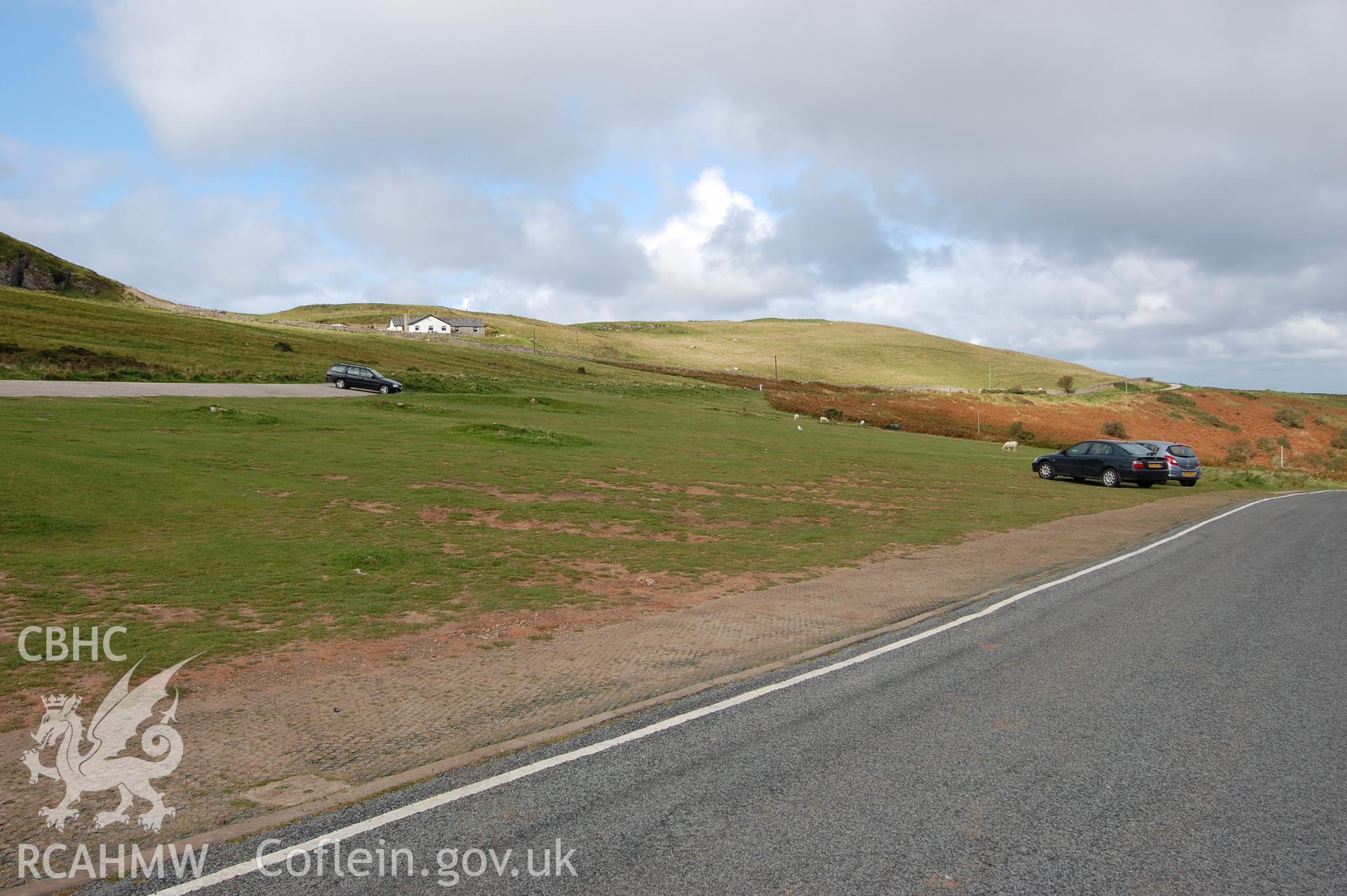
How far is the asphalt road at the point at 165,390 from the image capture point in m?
32.7

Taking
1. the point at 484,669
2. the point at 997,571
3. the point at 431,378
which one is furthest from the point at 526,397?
the point at 484,669

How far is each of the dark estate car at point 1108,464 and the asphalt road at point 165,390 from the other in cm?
3385

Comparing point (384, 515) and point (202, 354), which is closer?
point (384, 515)

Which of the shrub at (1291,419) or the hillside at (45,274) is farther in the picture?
the hillside at (45,274)

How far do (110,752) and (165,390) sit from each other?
126ft

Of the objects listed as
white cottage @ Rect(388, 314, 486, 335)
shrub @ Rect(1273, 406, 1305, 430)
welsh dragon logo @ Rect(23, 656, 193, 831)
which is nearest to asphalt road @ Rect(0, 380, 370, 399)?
welsh dragon logo @ Rect(23, 656, 193, 831)

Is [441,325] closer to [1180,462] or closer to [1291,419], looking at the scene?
[1291,419]

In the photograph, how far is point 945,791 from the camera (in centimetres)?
515

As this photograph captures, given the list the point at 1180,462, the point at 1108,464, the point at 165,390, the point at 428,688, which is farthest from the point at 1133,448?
the point at 165,390

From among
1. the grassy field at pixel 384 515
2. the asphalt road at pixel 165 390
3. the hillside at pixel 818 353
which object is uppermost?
the hillside at pixel 818 353

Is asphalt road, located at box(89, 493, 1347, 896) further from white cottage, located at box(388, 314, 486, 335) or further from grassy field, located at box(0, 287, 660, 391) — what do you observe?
white cottage, located at box(388, 314, 486, 335)

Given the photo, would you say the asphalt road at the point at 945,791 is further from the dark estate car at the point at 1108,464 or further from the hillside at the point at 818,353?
the hillside at the point at 818,353

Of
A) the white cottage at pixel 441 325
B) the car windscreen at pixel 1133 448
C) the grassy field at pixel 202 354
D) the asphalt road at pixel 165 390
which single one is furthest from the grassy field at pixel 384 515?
the white cottage at pixel 441 325

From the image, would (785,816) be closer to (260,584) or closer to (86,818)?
(86,818)
